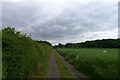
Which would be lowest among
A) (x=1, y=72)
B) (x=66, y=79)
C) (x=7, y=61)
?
(x=66, y=79)

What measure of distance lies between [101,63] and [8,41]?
5.68 m

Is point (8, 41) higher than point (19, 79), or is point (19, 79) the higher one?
point (8, 41)

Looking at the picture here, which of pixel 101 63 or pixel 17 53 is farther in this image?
pixel 101 63

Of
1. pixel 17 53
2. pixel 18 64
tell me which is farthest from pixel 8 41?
pixel 18 64

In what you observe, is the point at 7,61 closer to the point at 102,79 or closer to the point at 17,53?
the point at 17,53

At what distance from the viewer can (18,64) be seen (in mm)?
4230

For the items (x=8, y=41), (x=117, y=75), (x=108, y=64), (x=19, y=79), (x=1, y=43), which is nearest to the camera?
(x=1, y=43)

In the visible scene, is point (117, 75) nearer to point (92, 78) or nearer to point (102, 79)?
Answer: point (102, 79)

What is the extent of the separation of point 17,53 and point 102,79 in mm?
4658

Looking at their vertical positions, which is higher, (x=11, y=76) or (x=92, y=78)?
(x=11, y=76)

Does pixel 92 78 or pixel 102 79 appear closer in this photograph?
pixel 102 79

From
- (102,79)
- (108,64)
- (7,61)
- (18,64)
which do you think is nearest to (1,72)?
(7,61)

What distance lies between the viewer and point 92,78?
6359 mm

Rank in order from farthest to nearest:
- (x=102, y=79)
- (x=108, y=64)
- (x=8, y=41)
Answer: (x=108, y=64), (x=102, y=79), (x=8, y=41)
